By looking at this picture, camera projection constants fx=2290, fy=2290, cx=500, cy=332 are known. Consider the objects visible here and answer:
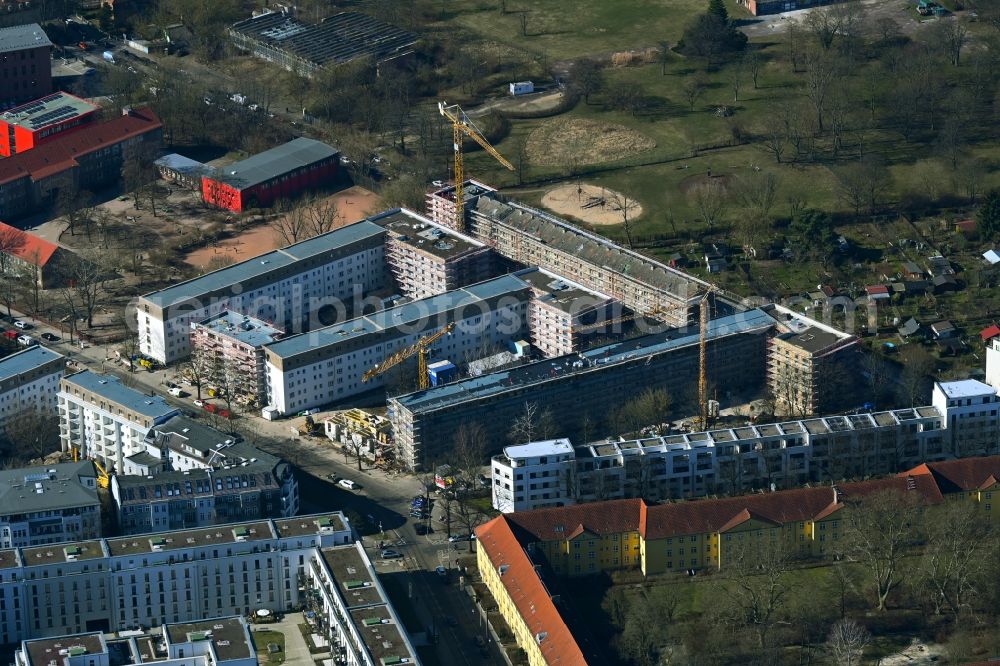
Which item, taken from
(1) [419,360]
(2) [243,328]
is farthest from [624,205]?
(2) [243,328]

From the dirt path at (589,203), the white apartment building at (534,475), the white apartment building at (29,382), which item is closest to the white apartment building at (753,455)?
the white apartment building at (534,475)

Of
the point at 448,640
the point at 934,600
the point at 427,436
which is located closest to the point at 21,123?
the point at 427,436

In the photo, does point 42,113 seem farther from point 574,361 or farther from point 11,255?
point 574,361

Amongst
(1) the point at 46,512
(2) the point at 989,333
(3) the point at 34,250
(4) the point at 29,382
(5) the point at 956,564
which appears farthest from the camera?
(3) the point at 34,250

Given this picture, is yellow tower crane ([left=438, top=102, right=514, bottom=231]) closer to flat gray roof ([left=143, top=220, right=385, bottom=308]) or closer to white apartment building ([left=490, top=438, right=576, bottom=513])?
flat gray roof ([left=143, top=220, right=385, bottom=308])

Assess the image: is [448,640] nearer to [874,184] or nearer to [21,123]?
[874,184]
